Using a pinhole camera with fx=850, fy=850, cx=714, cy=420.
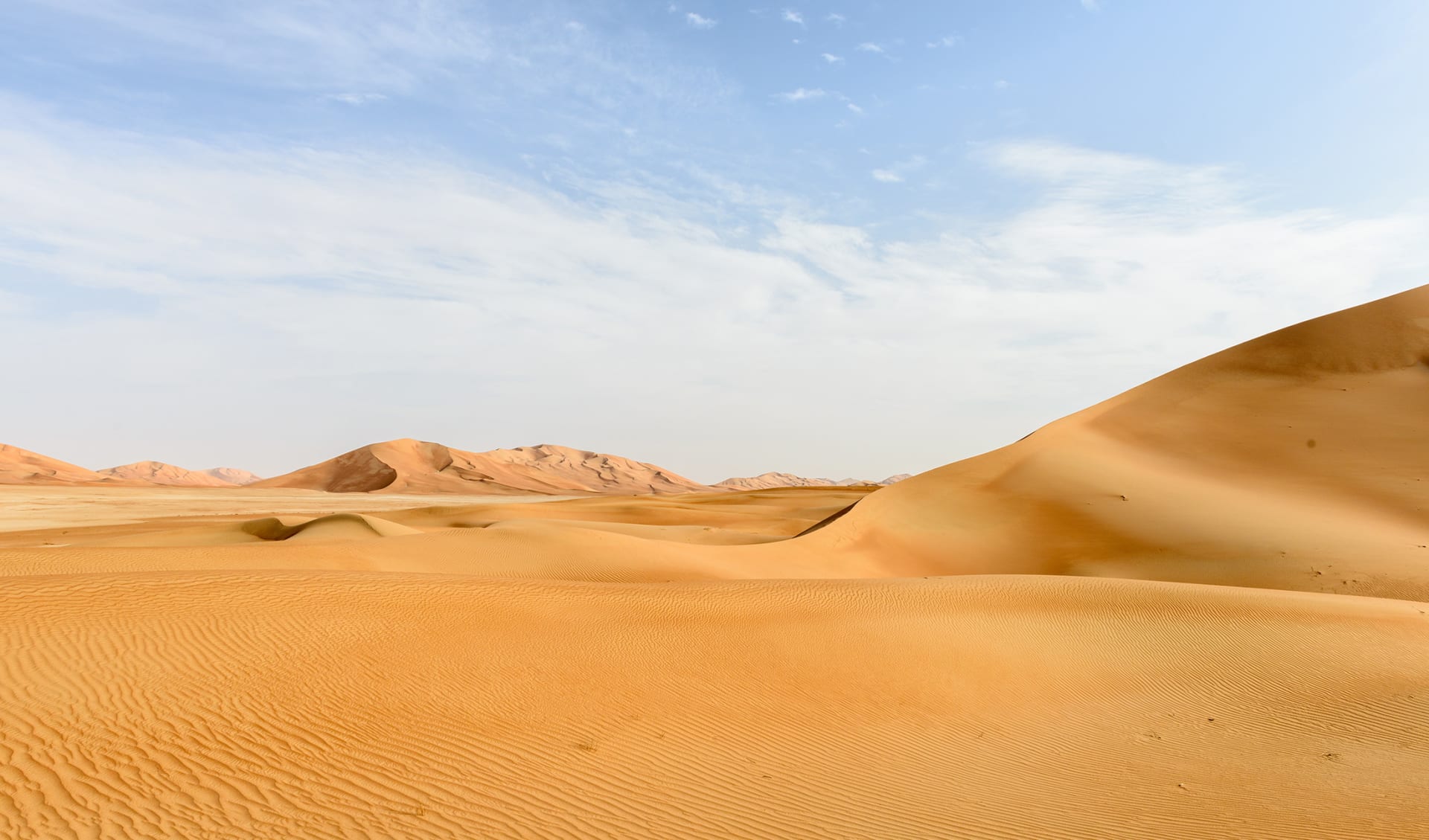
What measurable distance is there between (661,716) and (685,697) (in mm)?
565

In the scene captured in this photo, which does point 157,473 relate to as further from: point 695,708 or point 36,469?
point 695,708

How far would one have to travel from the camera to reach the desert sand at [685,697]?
5328 millimetres

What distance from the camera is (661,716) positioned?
7250mm

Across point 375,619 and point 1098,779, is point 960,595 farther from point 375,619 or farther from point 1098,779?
point 375,619

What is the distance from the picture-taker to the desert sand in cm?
533

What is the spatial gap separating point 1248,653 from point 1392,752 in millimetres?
3275

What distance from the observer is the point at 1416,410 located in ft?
82.6

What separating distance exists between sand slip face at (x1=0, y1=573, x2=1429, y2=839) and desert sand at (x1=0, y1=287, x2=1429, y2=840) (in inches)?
1.2

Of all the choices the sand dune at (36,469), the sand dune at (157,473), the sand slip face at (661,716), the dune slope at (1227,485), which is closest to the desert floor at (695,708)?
the sand slip face at (661,716)

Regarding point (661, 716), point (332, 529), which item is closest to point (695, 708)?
point (661, 716)

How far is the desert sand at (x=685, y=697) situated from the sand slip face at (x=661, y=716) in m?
0.03

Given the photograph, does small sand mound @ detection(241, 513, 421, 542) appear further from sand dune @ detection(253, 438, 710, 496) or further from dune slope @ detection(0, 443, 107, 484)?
dune slope @ detection(0, 443, 107, 484)

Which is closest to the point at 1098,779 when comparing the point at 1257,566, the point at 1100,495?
the point at 1257,566

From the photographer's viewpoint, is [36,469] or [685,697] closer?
[685,697]
